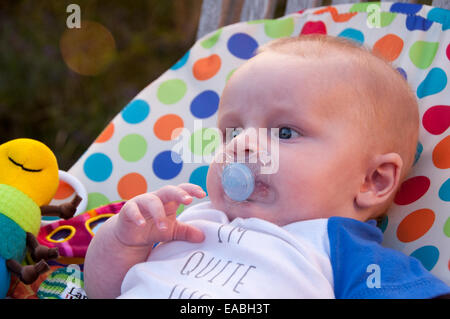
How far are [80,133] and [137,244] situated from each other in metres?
1.71

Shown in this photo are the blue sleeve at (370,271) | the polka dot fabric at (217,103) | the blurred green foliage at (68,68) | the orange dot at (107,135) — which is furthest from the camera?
the blurred green foliage at (68,68)

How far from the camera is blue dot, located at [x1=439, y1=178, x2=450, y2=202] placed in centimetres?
96

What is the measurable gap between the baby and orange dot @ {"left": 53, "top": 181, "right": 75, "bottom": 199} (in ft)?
1.15

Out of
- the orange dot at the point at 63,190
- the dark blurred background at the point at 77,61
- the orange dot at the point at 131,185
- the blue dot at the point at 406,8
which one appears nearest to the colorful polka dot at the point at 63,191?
the orange dot at the point at 63,190

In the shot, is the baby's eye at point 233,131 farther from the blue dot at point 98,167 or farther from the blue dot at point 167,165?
the blue dot at point 98,167

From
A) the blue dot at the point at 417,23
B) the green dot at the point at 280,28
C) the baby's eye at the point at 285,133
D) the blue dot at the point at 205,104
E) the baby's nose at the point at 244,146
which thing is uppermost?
the blue dot at the point at 417,23

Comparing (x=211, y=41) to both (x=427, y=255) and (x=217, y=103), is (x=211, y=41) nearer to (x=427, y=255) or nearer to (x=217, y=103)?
(x=217, y=103)

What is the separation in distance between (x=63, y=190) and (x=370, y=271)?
76 cm

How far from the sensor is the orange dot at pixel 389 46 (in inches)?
45.9

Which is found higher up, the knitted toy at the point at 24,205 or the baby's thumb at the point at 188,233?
the baby's thumb at the point at 188,233

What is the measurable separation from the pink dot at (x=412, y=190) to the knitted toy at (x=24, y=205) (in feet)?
2.14

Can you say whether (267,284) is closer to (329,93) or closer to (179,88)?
(329,93)

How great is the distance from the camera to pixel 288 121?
2.95ft

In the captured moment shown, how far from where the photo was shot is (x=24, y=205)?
0.99 m
